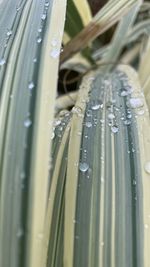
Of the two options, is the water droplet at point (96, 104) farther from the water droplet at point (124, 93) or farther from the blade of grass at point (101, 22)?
the blade of grass at point (101, 22)

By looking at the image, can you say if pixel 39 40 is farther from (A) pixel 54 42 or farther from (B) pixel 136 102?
(B) pixel 136 102

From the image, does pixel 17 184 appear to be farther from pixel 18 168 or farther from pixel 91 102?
pixel 91 102

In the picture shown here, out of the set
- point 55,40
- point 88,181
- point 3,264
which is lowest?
point 3,264

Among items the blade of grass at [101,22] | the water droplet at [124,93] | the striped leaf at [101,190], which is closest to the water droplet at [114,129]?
the striped leaf at [101,190]

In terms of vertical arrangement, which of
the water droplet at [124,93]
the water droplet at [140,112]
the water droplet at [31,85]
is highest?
the water droplet at [124,93]

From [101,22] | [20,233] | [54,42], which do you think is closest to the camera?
[20,233]

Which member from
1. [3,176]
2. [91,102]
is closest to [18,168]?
[3,176]

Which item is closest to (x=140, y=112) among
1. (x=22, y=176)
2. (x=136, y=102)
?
(x=136, y=102)
